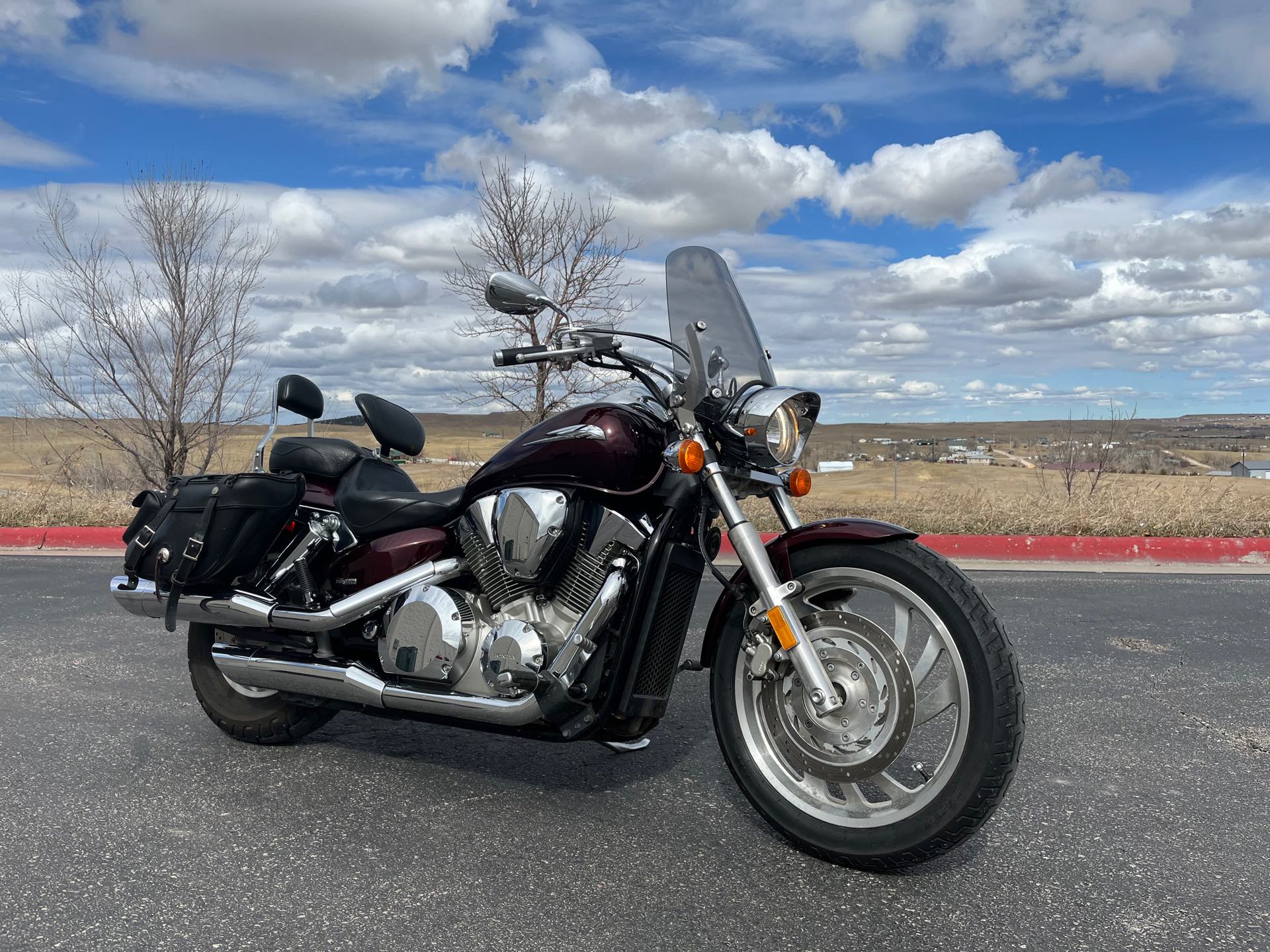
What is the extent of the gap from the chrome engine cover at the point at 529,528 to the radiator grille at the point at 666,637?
37cm

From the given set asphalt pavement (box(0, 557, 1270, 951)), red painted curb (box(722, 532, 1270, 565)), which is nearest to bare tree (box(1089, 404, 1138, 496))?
red painted curb (box(722, 532, 1270, 565))

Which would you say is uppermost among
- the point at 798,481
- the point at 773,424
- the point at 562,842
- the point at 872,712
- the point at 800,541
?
the point at 773,424

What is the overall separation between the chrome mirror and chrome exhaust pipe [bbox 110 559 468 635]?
888 mm

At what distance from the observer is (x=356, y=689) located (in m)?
3.33

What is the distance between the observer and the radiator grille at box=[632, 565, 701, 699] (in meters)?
3.01

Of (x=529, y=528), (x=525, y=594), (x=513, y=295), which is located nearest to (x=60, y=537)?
(x=525, y=594)

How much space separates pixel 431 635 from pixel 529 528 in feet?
1.63

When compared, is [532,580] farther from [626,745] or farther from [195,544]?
[195,544]

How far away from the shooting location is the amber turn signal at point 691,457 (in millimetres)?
2871

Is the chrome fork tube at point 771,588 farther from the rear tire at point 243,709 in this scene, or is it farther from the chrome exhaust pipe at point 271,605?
the rear tire at point 243,709

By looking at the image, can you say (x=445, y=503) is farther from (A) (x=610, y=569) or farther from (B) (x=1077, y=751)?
(B) (x=1077, y=751)

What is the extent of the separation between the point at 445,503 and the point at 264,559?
2.68ft

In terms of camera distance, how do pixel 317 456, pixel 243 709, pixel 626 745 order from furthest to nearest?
1. pixel 243 709
2. pixel 317 456
3. pixel 626 745

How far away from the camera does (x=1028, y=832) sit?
308 centimetres
